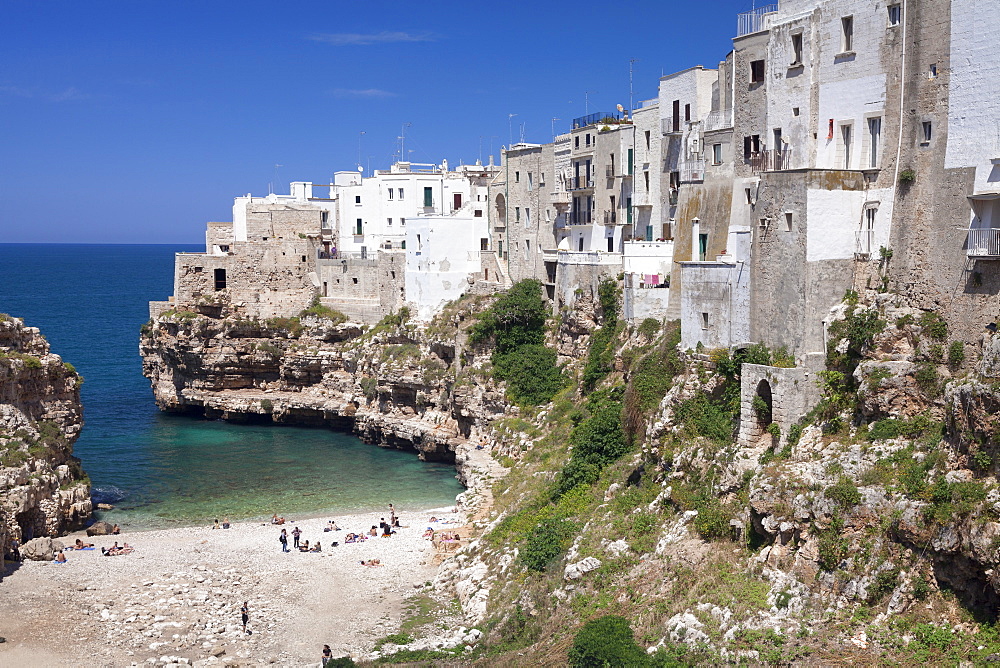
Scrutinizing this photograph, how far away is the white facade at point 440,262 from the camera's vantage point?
54.2m

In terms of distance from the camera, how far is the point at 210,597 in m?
30.8

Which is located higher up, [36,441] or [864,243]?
[864,243]

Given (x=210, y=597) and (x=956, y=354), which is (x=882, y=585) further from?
(x=210, y=597)

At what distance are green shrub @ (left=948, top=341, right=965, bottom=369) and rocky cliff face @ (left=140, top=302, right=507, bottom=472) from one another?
27.7 meters

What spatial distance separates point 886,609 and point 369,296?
4294cm

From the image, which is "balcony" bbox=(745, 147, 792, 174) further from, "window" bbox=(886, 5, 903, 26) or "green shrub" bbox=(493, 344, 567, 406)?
"green shrub" bbox=(493, 344, 567, 406)

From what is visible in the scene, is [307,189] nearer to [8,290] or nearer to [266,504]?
[266,504]

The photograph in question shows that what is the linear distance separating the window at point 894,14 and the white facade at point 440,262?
32051mm

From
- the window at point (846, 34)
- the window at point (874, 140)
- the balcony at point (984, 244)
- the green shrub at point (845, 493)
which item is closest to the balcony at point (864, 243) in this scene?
the window at point (874, 140)

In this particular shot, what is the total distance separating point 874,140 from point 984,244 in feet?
14.6

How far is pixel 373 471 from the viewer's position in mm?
47344

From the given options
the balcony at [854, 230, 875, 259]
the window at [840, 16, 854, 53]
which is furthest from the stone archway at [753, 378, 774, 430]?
the window at [840, 16, 854, 53]

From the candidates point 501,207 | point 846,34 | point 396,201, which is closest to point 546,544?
point 846,34

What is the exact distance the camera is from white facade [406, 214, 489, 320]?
178ft
